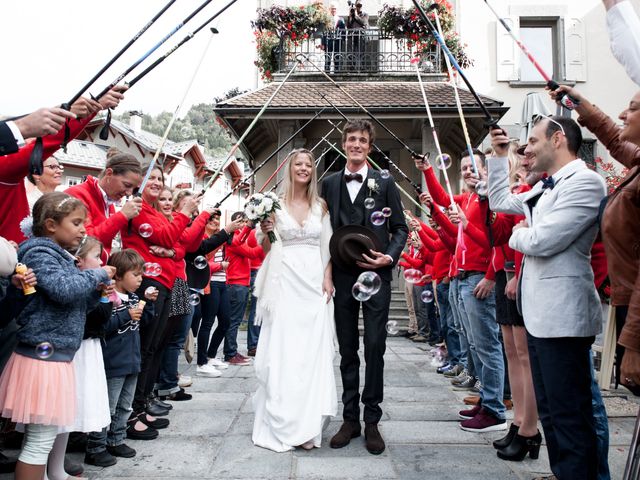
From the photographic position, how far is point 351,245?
3.73 m

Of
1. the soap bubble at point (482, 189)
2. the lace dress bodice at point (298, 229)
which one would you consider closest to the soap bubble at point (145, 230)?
the lace dress bodice at point (298, 229)

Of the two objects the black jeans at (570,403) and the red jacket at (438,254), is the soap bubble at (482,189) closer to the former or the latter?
the black jeans at (570,403)

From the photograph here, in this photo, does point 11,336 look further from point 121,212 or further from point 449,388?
point 449,388

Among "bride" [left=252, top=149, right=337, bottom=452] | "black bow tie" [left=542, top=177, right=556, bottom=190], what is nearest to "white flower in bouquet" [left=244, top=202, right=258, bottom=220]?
"bride" [left=252, top=149, right=337, bottom=452]

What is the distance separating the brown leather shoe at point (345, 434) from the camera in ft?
11.5

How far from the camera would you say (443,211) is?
15.5ft

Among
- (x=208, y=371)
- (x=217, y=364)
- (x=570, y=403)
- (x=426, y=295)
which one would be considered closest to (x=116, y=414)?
(x=208, y=371)

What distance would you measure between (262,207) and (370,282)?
1.01 m

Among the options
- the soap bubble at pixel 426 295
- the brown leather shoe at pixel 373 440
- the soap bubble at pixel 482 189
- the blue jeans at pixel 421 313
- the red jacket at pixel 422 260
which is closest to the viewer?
the brown leather shoe at pixel 373 440

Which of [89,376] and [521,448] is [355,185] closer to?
[521,448]

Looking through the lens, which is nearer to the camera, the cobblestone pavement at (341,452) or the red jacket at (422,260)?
the cobblestone pavement at (341,452)

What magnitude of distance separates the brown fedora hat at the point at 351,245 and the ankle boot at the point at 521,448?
→ 1.61m

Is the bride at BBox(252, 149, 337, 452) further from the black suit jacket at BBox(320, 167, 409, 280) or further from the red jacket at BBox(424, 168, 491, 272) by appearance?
the red jacket at BBox(424, 168, 491, 272)

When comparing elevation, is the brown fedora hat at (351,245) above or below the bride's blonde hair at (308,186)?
below
